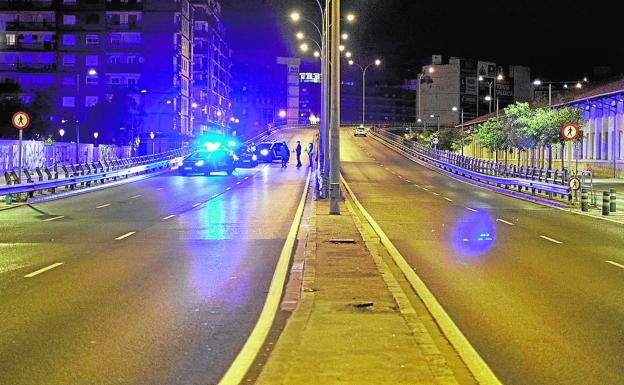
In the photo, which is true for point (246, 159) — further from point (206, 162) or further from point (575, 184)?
point (575, 184)

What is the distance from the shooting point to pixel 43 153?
5153 centimetres

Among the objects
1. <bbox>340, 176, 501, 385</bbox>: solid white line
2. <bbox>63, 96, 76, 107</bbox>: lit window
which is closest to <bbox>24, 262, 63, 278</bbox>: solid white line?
<bbox>340, 176, 501, 385</bbox>: solid white line

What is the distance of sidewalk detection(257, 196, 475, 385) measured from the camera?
6.16m

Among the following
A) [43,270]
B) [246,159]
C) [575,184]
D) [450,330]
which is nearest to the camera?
[450,330]

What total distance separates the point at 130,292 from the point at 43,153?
43807 mm

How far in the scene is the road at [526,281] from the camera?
7188mm

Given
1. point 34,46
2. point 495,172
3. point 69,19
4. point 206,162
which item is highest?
point 69,19

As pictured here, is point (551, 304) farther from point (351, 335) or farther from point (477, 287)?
point (351, 335)

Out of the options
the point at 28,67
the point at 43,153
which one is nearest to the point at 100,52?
the point at 28,67

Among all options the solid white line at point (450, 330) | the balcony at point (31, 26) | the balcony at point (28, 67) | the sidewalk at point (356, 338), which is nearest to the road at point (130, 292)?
the sidewalk at point (356, 338)

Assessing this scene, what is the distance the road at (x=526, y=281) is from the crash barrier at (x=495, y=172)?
6086mm

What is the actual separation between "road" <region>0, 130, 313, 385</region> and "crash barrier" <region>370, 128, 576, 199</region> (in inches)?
615

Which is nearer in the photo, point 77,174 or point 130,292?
point 130,292

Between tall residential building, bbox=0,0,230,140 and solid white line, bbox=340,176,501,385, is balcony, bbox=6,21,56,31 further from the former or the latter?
solid white line, bbox=340,176,501,385
